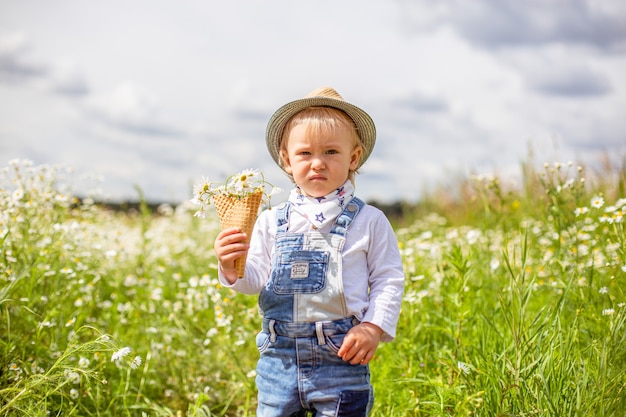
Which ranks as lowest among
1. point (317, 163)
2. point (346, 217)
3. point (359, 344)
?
point (359, 344)

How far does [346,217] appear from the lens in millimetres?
2516

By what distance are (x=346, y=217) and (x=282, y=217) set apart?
0.91ft

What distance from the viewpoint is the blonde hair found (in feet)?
8.33

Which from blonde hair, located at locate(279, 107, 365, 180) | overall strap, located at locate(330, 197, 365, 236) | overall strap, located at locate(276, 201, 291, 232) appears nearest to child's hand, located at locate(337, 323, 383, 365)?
overall strap, located at locate(330, 197, 365, 236)

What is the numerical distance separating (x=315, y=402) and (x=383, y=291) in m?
0.50

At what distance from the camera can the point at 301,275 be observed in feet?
7.98

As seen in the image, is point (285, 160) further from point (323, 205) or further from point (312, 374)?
point (312, 374)

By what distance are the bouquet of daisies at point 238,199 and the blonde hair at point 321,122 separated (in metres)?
0.28

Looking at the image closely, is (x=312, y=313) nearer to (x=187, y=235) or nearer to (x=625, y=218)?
(x=625, y=218)

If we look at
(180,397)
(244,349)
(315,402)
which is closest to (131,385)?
(180,397)

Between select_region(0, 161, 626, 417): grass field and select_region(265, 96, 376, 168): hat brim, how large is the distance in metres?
0.77

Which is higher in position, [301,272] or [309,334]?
[301,272]

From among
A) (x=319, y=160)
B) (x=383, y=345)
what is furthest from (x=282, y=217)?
(x=383, y=345)

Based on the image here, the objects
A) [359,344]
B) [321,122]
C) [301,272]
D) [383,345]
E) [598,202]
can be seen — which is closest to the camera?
[359,344]
